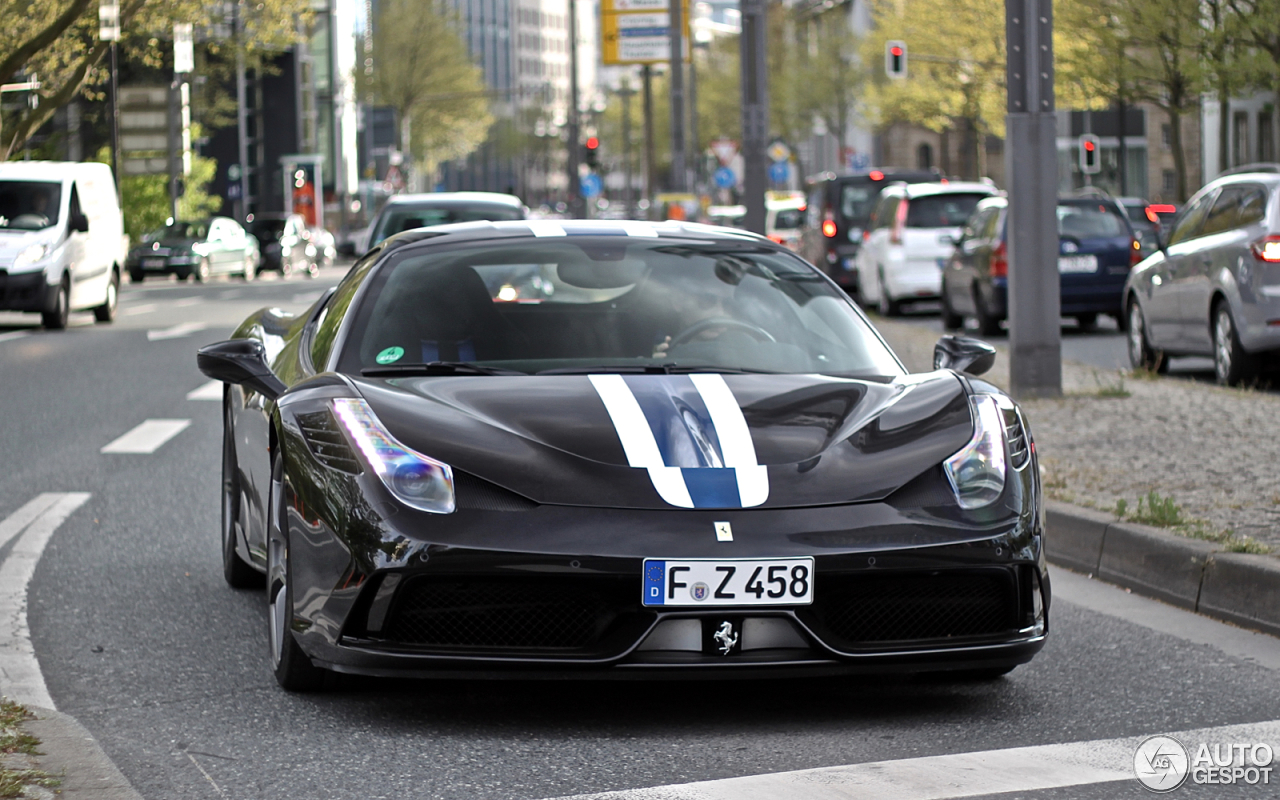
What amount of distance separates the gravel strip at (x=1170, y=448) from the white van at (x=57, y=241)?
13.1m

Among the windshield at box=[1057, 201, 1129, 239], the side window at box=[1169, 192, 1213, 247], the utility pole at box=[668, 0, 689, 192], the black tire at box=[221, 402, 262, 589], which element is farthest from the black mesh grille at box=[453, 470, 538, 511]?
the utility pole at box=[668, 0, 689, 192]

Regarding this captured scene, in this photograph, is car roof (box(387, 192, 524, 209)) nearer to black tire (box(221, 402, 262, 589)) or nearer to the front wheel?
the front wheel

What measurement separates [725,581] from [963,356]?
60.0 inches

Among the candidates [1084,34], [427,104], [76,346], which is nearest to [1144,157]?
[1084,34]

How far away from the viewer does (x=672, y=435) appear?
15.6 feet

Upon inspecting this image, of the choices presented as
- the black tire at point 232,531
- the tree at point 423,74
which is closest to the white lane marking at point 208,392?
the black tire at point 232,531

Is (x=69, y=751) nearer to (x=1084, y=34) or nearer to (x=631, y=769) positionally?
(x=631, y=769)

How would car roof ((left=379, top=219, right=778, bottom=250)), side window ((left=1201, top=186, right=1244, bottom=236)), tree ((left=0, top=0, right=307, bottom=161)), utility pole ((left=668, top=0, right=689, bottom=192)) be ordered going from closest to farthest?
car roof ((left=379, top=219, right=778, bottom=250)) < side window ((left=1201, top=186, right=1244, bottom=236)) < tree ((left=0, top=0, right=307, bottom=161)) < utility pole ((left=668, top=0, right=689, bottom=192))

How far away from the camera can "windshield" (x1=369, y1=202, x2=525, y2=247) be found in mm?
17997

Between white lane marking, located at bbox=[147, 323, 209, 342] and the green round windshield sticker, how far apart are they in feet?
56.6

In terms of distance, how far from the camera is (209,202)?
199ft

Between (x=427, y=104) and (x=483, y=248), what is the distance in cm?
9936

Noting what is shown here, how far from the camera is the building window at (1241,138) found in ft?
203

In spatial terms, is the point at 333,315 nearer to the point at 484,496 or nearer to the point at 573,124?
the point at 484,496
